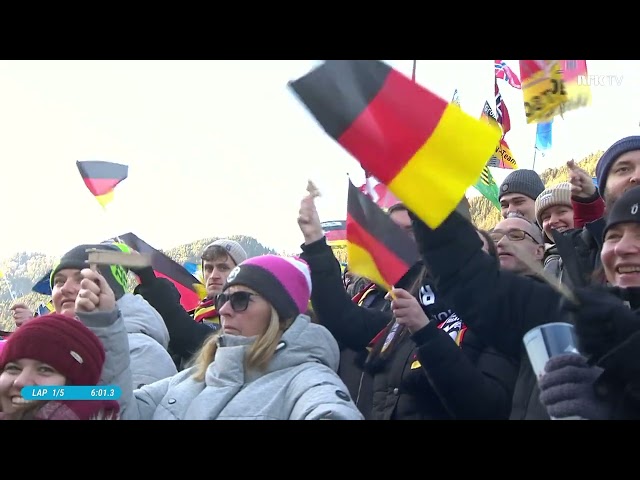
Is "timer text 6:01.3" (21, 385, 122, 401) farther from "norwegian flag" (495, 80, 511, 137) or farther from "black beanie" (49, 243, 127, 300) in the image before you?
"norwegian flag" (495, 80, 511, 137)

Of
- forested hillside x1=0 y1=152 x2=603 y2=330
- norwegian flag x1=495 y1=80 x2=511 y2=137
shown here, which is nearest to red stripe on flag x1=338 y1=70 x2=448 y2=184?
forested hillside x1=0 y1=152 x2=603 y2=330

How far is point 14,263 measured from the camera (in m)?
4.75

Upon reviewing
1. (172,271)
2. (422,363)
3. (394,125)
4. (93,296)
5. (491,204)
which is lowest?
(172,271)

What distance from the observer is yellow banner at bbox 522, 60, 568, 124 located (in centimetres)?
333

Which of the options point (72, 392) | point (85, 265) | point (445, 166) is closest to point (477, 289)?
point (445, 166)

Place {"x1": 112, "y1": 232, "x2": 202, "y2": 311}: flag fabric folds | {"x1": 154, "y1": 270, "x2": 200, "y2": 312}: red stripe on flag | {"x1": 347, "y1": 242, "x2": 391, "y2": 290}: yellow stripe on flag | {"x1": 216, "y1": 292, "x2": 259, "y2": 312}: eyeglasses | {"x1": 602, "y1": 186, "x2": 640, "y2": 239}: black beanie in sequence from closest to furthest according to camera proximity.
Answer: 1. {"x1": 602, "y1": 186, "x2": 640, "y2": 239}: black beanie
2. {"x1": 216, "y1": 292, "x2": 259, "y2": 312}: eyeglasses
3. {"x1": 347, "y1": 242, "x2": 391, "y2": 290}: yellow stripe on flag
4. {"x1": 112, "y1": 232, "x2": 202, "y2": 311}: flag fabric folds
5. {"x1": 154, "y1": 270, "x2": 200, "y2": 312}: red stripe on flag

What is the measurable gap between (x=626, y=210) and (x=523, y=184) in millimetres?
1911

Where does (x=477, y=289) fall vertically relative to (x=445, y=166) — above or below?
below

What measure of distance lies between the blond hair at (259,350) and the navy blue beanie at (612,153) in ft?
4.42

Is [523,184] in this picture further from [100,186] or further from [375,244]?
[100,186]

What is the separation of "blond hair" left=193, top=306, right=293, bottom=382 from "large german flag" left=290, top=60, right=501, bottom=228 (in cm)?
77

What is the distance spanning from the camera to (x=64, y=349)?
118 inches
